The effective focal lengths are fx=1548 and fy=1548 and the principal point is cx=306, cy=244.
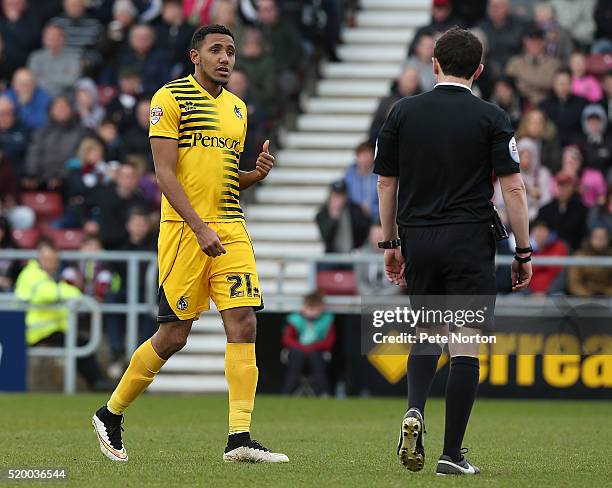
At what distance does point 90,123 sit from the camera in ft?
67.5

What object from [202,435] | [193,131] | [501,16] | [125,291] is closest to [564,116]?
[501,16]

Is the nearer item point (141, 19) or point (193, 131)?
point (193, 131)

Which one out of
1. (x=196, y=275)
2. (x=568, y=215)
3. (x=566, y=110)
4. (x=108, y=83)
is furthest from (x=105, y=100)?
(x=196, y=275)

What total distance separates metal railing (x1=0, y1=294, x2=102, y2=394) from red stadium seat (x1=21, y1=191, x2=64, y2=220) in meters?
2.67

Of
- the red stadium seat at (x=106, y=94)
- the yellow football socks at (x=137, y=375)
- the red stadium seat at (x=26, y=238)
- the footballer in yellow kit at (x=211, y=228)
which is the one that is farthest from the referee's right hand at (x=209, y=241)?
the red stadium seat at (x=106, y=94)

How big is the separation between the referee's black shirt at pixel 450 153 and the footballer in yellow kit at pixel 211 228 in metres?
1.06

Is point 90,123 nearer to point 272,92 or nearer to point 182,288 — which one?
point 272,92

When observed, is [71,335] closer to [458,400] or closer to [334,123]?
[334,123]

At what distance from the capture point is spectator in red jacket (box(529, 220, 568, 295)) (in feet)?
53.5

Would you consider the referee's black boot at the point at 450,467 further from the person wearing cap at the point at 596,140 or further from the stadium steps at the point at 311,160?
the person wearing cap at the point at 596,140

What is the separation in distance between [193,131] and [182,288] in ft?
2.83

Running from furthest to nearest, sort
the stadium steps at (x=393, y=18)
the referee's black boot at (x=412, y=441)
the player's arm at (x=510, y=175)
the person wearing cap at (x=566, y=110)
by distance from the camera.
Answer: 1. the stadium steps at (x=393, y=18)
2. the person wearing cap at (x=566, y=110)
3. the player's arm at (x=510, y=175)
4. the referee's black boot at (x=412, y=441)

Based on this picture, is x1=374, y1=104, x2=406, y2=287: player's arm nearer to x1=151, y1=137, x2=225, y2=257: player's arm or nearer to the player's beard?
x1=151, y1=137, x2=225, y2=257: player's arm

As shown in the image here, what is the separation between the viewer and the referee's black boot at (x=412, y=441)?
7496mm
